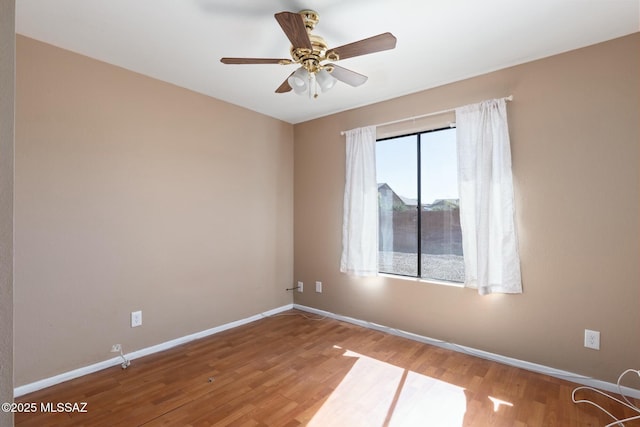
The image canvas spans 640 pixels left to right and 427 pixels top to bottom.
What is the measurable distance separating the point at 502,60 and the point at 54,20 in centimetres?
323

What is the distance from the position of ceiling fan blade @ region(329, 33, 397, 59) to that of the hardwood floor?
2.22 meters

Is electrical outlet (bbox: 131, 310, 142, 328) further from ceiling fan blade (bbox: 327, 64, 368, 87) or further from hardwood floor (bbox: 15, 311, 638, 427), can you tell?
ceiling fan blade (bbox: 327, 64, 368, 87)

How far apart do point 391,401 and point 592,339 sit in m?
1.54

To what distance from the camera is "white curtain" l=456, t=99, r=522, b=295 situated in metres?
2.53

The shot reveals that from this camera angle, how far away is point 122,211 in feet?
8.48

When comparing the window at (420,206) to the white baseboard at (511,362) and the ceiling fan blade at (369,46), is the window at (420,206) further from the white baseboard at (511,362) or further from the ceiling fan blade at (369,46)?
the ceiling fan blade at (369,46)

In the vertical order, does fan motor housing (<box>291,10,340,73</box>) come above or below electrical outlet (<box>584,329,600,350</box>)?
above

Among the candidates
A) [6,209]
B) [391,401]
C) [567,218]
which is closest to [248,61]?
[6,209]

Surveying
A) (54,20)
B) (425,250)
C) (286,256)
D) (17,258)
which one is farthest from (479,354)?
(54,20)

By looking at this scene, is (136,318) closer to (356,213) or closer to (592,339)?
(356,213)

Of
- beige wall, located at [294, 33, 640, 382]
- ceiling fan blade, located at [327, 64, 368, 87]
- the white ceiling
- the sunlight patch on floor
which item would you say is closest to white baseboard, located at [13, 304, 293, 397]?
the sunlight patch on floor

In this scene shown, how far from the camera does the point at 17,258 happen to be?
6.89 ft

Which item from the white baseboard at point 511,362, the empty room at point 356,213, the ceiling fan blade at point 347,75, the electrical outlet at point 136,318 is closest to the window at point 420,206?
the empty room at point 356,213

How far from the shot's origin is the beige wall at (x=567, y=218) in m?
2.12
